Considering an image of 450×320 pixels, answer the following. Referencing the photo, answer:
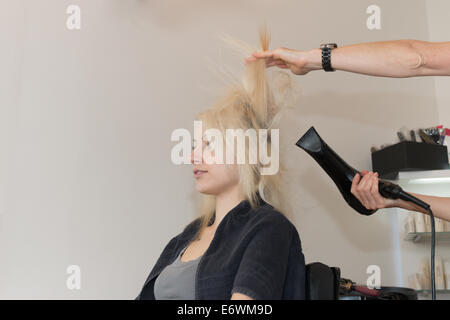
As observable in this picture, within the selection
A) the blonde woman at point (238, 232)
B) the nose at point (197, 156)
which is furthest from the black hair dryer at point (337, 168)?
the nose at point (197, 156)

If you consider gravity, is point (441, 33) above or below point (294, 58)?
above

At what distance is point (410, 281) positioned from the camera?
2186 millimetres

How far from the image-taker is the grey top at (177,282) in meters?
1.37

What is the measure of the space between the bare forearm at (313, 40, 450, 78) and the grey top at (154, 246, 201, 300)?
714mm

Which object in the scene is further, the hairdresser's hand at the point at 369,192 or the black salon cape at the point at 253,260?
the hairdresser's hand at the point at 369,192

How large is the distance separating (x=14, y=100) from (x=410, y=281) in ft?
6.09

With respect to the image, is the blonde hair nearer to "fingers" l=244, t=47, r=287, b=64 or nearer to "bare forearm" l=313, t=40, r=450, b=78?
"fingers" l=244, t=47, r=287, b=64

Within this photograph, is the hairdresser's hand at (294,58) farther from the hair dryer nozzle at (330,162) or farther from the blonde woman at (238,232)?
the hair dryer nozzle at (330,162)

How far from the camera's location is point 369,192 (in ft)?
4.59

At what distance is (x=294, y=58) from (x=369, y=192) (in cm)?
45

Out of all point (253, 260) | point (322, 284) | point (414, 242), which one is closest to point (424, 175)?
point (414, 242)

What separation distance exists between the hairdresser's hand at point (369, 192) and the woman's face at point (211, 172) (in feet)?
1.17

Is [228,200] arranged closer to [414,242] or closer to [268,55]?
[268,55]

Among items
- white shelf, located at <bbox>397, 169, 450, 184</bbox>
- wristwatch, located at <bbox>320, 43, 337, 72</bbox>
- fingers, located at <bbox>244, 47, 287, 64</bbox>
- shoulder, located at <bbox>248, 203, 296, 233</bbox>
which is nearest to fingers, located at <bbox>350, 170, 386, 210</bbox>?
shoulder, located at <bbox>248, 203, 296, 233</bbox>
